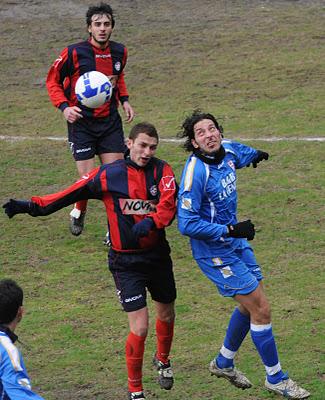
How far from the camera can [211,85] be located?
Answer: 18922mm

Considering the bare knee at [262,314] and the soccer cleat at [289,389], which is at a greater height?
the bare knee at [262,314]

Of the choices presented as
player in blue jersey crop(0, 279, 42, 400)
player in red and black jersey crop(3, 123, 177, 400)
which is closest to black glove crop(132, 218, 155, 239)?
player in red and black jersey crop(3, 123, 177, 400)

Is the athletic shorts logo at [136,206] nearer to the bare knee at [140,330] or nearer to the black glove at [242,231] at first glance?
the black glove at [242,231]

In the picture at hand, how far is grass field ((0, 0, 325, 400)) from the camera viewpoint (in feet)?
34.0

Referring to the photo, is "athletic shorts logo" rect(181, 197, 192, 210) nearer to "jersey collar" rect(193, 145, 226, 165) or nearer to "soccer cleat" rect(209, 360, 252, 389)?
"jersey collar" rect(193, 145, 226, 165)

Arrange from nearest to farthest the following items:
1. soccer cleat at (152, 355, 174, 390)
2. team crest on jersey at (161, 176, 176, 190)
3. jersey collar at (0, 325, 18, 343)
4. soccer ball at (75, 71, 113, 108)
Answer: jersey collar at (0, 325, 18, 343) < team crest on jersey at (161, 176, 176, 190) < soccer cleat at (152, 355, 174, 390) < soccer ball at (75, 71, 113, 108)

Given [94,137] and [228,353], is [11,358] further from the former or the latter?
[94,137]

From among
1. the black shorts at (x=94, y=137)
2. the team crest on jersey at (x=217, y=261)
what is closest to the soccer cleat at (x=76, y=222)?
the black shorts at (x=94, y=137)

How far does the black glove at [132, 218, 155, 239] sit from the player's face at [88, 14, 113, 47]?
4.21m

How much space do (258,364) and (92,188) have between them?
232 cm

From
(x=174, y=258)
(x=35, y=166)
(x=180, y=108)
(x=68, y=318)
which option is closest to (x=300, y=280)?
(x=174, y=258)

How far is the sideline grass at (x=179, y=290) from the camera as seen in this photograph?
32.9ft

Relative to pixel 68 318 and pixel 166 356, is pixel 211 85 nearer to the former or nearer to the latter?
pixel 68 318

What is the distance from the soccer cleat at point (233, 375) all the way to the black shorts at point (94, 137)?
400 cm
